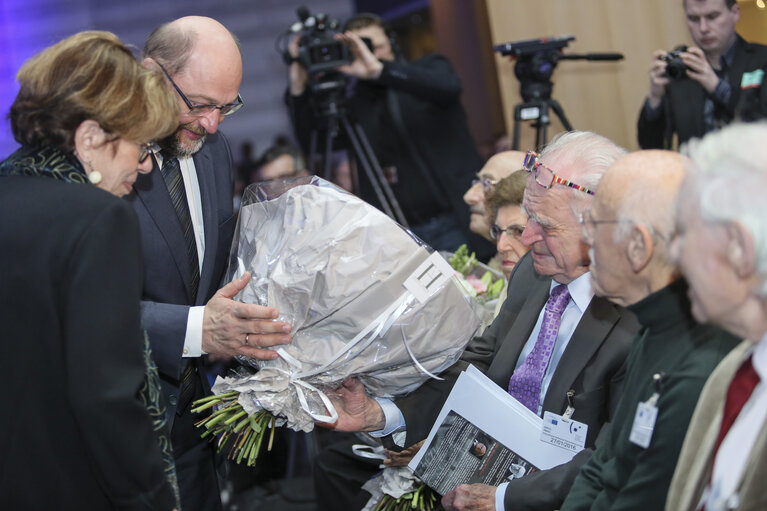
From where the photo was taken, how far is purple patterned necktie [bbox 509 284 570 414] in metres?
2.14

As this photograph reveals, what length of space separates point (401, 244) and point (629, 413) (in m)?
0.66

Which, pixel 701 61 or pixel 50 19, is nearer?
pixel 701 61

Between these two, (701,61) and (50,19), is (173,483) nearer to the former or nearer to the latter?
(701,61)

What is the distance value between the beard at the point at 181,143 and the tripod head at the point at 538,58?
178 centimetres

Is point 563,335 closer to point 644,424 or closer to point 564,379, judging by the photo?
point 564,379

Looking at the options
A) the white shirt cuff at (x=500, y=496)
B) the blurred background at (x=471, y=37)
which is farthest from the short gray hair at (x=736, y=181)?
the blurred background at (x=471, y=37)

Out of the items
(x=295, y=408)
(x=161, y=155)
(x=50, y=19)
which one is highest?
(x=50, y=19)

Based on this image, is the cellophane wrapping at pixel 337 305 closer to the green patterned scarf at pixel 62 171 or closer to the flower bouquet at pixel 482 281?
the green patterned scarf at pixel 62 171

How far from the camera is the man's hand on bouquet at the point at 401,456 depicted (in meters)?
2.24

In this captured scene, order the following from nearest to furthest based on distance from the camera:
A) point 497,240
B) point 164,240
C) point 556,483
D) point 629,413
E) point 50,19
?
1. point 629,413
2. point 556,483
3. point 164,240
4. point 497,240
5. point 50,19

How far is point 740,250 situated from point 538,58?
267cm

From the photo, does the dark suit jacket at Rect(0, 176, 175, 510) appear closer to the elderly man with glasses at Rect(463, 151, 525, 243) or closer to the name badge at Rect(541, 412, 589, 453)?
the name badge at Rect(541, 412, 589, 453)

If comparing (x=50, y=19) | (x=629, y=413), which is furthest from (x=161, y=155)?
(x=50, y=19)

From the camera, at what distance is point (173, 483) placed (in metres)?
1.67
